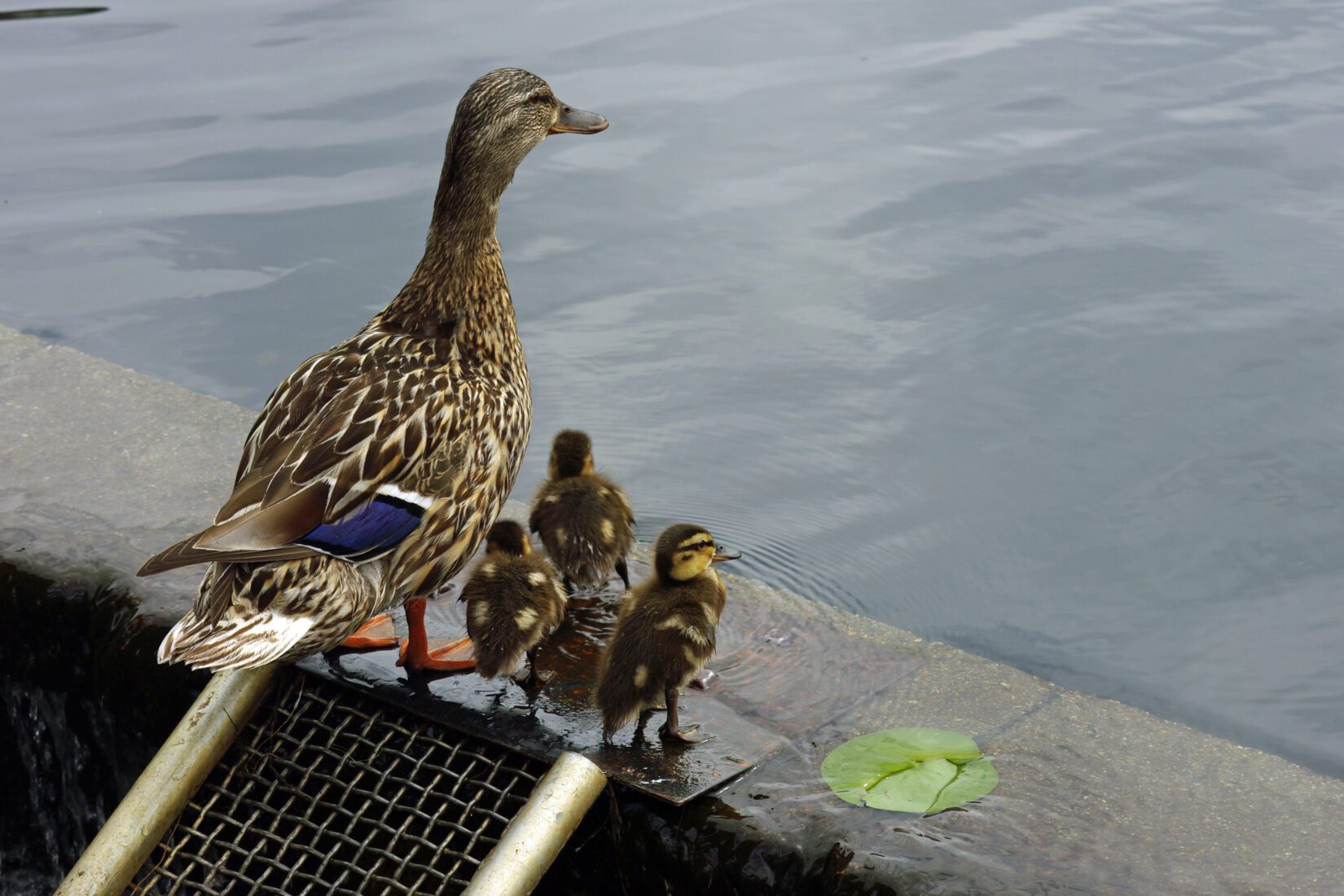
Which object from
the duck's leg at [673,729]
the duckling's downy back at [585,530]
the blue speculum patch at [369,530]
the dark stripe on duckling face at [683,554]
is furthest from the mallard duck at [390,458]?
the duck's leg at [673,729]

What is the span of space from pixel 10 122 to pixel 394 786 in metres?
6.99

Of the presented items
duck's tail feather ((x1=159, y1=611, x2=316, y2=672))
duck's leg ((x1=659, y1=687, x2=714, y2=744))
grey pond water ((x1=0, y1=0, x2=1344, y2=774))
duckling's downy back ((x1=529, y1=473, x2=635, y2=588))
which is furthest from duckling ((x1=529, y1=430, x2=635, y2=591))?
grey pond water ((x1=0, y1=0, x2=1344, y2=774))

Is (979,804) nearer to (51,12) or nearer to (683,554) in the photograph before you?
(683,554)

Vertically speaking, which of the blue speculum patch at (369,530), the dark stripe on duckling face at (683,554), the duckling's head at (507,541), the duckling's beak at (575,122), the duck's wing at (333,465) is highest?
the duckling's beak at (575,122)

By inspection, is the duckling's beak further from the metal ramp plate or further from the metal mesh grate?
the metal mesh grate

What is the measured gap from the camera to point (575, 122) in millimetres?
3980

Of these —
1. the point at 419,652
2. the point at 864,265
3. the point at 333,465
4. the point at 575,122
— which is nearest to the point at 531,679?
the point at 419,652

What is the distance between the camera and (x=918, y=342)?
6.25 m

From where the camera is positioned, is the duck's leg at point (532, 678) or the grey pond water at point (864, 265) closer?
the duck's leg at point (532, 678)

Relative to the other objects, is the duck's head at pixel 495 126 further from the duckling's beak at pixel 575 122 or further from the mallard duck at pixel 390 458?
the duckling's beak at pixel 575 122

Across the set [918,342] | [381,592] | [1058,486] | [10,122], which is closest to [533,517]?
[381,592]

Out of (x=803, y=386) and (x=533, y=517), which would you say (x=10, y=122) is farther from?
(x=533, y=517)

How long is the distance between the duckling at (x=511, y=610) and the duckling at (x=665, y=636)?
0.53ft

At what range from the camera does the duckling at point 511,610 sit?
125 inches
